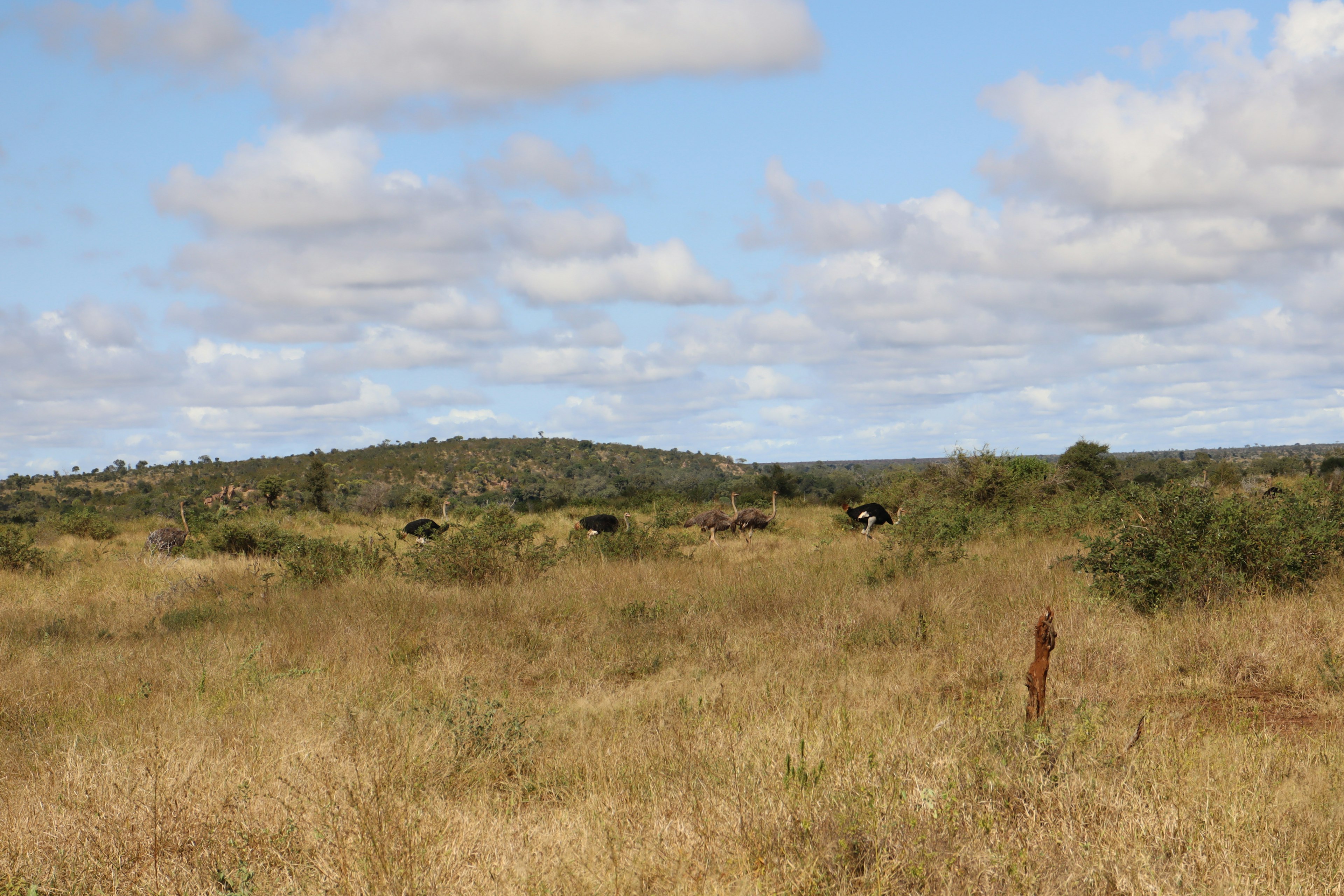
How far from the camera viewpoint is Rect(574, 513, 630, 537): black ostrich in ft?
66.6

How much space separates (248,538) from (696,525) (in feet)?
35.8

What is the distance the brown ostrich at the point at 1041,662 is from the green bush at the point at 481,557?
9242 millimetres

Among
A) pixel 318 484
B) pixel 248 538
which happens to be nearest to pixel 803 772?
pixel 248 538

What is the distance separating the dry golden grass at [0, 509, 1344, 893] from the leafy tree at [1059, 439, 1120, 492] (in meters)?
16.7

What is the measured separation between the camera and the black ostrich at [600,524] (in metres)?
20.3

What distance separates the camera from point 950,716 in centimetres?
625

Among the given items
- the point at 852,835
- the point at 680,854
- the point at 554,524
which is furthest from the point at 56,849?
the point at 554,524

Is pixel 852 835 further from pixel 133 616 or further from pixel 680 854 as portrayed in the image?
pixel 133 616

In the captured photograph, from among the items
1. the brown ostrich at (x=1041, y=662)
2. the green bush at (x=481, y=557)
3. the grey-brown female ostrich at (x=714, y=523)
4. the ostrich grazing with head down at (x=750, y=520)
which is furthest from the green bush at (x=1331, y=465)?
the brown ostrich at (x=1041, y=662)

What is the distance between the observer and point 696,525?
24141mm

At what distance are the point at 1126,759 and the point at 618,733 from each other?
3.28m

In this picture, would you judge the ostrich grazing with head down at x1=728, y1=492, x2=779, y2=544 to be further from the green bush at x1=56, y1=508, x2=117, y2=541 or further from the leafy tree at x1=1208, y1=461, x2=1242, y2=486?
the green bush at x1=56, y1=508, x2=117, y2=541

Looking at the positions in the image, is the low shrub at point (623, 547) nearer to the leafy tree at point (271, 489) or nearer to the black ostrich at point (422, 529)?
the black ostrich at point (422, 529)

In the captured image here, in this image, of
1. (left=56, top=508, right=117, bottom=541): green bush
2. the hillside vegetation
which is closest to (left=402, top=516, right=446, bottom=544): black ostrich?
the hillside vegetation
